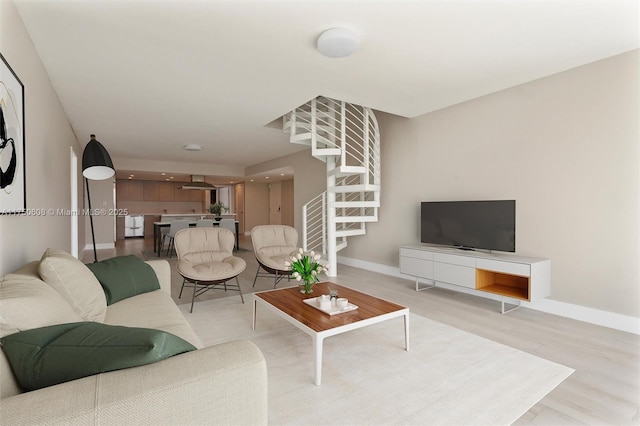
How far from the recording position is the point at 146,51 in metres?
Result: 2.93

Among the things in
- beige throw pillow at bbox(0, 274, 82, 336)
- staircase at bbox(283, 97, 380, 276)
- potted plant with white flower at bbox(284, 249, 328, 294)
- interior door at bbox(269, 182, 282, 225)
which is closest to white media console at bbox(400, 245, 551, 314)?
staircase at bbox(283, 97, 380, 276)

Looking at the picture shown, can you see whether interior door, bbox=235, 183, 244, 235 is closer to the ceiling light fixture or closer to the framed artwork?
the ceiling light fixture

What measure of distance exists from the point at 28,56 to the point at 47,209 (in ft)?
4.23

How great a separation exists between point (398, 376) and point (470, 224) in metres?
2.50

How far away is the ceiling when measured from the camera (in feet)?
7.64

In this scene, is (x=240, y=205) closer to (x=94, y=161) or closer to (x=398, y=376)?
(x=94, y=161)

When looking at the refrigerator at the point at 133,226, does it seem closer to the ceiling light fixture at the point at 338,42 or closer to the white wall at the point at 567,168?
the white wall at the point at 567,168

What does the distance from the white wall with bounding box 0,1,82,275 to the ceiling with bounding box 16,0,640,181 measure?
188mm

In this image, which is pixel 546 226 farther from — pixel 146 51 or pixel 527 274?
pixel 146 51

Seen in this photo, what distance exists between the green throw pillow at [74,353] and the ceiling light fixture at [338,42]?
2.38m

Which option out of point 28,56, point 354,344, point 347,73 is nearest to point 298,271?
point 354,344

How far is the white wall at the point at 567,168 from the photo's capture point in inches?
121

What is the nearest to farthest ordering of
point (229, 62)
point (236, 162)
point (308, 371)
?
point (308, 371) < point (229, 62) < point (236, 162)

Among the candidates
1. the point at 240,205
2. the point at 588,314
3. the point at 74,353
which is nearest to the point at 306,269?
the point at 74,353
